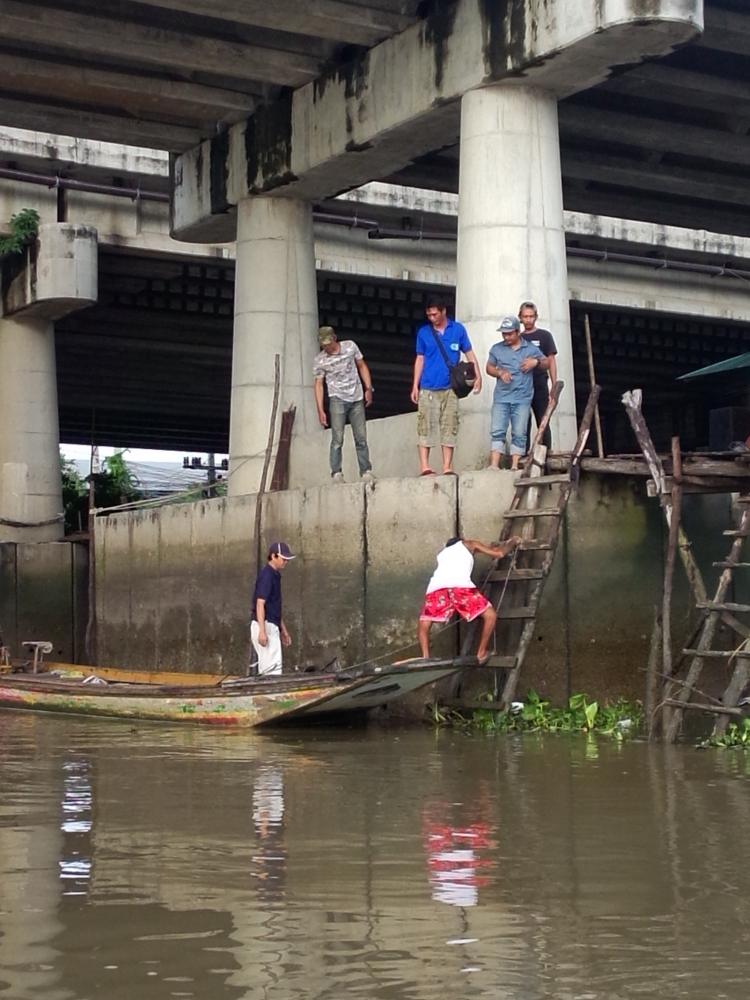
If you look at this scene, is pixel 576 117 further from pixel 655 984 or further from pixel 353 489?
pixel 655 984

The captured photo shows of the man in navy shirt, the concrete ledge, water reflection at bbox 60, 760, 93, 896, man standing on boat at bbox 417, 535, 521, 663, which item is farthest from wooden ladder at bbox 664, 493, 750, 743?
the concrete ledge

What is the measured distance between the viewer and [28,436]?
29.5 m

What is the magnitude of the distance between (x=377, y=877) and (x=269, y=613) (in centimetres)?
Answer: 979

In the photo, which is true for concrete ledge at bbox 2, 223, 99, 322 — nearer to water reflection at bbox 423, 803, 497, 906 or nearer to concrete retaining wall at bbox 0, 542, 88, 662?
concrete retaining wall at bbox 0, 542, 88, 662

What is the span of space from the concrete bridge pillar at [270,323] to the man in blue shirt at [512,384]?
5.42 m

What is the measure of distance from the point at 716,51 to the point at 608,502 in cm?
772

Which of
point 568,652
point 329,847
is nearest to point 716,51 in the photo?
point 568,652

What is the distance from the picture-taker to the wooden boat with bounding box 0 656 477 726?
15.5 meters

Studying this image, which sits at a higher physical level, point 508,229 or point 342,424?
point 508,229

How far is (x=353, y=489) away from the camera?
17.8 meters

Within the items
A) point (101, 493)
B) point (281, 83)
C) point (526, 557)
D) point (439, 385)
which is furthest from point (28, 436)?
point (526, 557)

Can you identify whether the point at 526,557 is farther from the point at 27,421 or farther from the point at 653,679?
the point at 27,421

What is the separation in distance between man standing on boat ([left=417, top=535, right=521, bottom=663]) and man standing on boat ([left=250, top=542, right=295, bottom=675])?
2.10m

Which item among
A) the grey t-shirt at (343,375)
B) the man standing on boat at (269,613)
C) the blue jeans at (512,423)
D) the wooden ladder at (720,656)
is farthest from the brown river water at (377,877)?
the grey t-shirt at (343,375)
